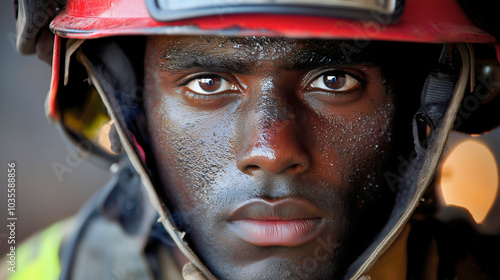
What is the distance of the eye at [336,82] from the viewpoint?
1204 mm

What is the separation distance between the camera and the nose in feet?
3.51

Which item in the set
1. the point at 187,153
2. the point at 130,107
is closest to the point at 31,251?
the point at 130,107

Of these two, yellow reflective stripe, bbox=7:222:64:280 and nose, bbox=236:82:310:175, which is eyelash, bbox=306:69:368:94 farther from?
yellow reflective stripe, bbox=7:222:64:280

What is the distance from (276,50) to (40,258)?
1.35m

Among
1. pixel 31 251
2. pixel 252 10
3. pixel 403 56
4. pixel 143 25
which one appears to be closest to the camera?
pixel 252 10

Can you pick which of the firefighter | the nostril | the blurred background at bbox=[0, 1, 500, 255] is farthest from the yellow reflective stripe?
the nostril

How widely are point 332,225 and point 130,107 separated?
28.7 inches

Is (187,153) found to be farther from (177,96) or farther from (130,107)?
(130,107)

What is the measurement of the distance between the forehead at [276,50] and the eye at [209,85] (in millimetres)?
77

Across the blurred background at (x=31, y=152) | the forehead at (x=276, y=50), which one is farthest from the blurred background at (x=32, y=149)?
the forehead at (x=276, y=50)

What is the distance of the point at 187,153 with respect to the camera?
1.23 m

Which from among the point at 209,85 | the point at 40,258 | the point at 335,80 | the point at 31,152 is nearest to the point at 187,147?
the point at 209,85

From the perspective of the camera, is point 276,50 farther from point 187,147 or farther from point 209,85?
point 187,147

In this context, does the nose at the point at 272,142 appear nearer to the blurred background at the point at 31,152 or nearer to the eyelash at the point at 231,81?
the eyelash at the point at 231,81
